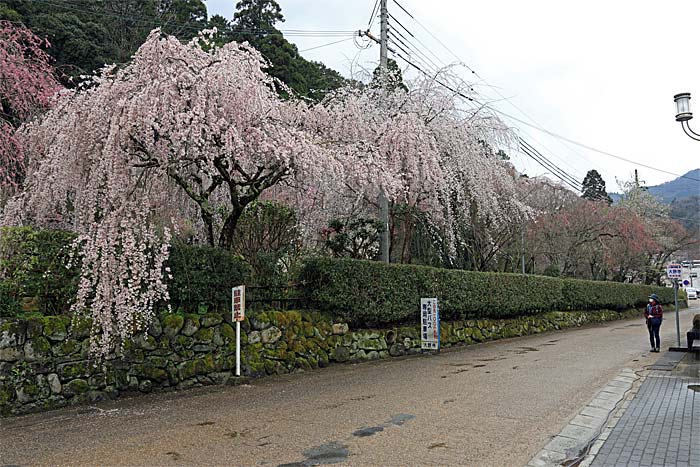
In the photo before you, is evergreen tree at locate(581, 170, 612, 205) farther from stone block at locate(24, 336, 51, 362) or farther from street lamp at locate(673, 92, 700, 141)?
stone block at locate(24, 336, 51, 362)

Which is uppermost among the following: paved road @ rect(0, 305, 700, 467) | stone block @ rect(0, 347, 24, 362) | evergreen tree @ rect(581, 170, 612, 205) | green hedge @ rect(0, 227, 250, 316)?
evergreen tree @ rect(581, 170, 612, 205)

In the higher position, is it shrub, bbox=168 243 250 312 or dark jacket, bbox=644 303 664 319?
shrub, bbox=168 243 250 312

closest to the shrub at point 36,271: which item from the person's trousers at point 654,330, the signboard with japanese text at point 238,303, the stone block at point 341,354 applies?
the signboard with japanese text at point 238,303

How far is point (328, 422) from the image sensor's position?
7066 millimetres

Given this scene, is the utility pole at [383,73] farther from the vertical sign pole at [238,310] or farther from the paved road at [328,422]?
the vertical sign pole at [238,310]

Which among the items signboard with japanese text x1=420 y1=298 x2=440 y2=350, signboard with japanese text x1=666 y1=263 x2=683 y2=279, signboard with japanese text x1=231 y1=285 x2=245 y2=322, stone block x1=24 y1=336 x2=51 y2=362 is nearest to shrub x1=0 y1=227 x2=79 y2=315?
stone block x1=24 y1=336 x2=51 y2=362

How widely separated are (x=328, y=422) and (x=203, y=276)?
3.91 metres

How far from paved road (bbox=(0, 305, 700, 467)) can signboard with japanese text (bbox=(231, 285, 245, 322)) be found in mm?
1256

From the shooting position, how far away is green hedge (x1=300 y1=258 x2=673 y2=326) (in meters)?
12.3

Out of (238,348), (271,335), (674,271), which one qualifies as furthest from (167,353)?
(674,271)

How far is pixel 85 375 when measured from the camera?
816cm

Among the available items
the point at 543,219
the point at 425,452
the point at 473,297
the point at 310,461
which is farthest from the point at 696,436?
the point at 543,219

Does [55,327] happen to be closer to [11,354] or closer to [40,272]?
[11,354]

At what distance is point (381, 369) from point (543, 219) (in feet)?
63.4
